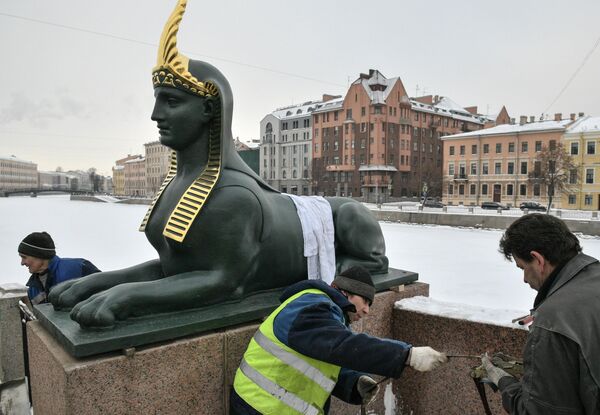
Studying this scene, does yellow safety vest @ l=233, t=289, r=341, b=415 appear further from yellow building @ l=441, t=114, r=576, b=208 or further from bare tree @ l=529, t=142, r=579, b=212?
yellow building @ l=441, t=114, r=576, b=208

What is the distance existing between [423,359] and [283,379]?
612 millimetres

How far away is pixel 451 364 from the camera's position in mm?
3236

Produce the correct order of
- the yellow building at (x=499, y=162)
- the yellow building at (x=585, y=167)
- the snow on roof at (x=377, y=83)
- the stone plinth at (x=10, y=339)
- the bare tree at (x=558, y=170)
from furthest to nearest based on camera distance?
the snow on roof at (x=377, y=83) → the yellow building at (x=499, y=162) → the yellow building at (x=585, y=167) → the bare tree at (x=558, y=170) → the stone plinth at (x=10, y=339)

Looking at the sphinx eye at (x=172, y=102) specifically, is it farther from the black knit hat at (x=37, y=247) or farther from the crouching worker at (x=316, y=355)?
the black knit hat at (x=37, y=247)

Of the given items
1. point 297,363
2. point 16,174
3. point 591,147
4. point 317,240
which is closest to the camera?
point 297,363

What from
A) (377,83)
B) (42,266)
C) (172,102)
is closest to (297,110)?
(377,83)

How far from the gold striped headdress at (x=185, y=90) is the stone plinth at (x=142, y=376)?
0.63 meters

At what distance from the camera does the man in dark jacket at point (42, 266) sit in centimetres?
340

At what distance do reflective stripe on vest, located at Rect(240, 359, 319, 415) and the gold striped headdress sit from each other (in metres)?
0.91

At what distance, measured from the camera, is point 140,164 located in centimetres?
10288

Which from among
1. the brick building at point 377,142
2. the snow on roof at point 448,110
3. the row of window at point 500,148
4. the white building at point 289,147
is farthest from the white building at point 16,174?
the row of window at point 500,148

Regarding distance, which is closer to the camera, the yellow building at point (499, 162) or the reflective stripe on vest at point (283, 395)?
the reflective stripe on vest at point (283, 395)

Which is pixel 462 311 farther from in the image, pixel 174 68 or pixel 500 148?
pixel 500 148

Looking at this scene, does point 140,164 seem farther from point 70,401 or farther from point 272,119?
point 70,401
